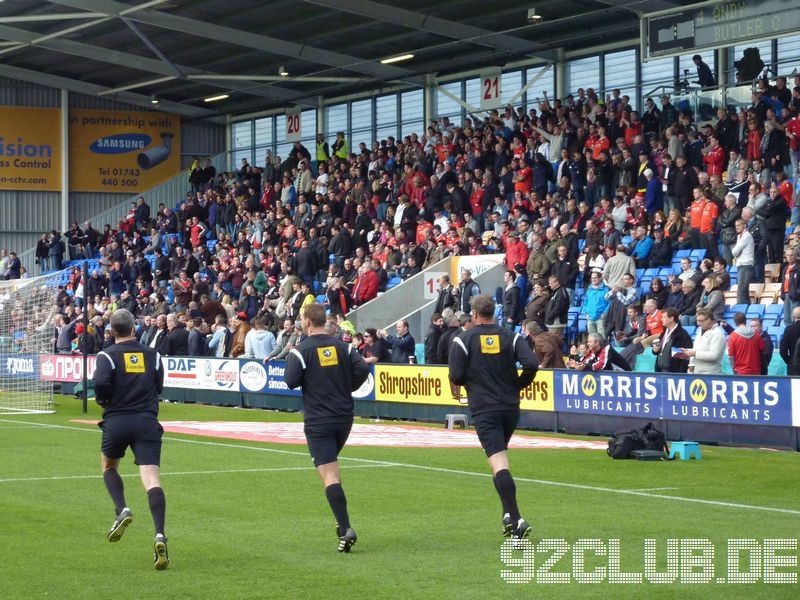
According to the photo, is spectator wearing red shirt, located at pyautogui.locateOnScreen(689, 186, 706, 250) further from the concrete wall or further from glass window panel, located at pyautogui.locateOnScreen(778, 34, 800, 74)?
glass window panel, located at pyautogui.locateOnScreen(778, 34, 800, 74)

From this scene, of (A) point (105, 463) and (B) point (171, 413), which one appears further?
(B) point (171, 413)

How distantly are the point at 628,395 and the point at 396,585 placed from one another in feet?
38.6

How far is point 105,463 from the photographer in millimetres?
9938

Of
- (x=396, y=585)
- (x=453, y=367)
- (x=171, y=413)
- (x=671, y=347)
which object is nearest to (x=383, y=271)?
(x=171, y=413)

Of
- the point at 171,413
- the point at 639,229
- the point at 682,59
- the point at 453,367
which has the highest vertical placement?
the point at 682,59

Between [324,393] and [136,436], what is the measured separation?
4.80 feet

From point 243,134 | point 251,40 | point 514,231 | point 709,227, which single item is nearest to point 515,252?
point 514,231

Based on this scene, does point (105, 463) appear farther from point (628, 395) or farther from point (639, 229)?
point (639, 229)

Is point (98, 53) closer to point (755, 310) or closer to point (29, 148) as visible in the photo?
point (29, 148)

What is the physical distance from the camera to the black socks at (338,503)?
9.65m

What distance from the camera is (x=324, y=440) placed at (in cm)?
980

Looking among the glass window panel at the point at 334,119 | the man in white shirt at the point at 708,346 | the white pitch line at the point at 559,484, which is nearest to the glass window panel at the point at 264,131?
the glass window panel at the point at 334,119

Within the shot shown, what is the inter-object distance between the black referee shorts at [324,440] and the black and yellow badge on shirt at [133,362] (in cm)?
137

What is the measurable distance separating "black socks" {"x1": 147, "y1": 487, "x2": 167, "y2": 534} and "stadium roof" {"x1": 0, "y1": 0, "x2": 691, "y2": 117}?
23125 mm
